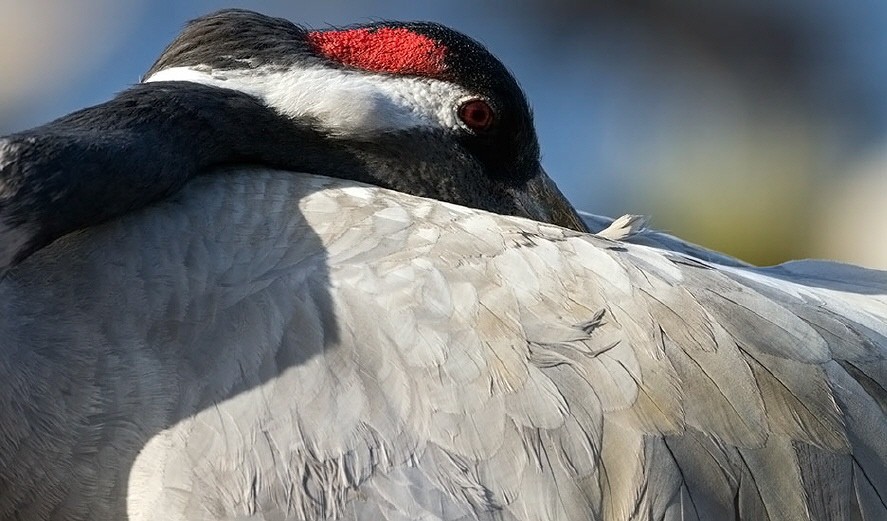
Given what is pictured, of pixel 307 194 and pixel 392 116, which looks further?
pixel 392 116

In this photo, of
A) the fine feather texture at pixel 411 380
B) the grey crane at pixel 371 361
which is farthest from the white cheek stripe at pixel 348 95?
the fine feather texture at pixel 411 380

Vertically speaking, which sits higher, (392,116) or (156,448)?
(392,116)

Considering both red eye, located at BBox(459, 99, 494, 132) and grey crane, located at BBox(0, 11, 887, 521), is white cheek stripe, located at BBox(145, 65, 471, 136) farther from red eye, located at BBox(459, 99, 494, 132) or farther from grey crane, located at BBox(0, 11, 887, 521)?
grey crane, located at BBox(0, 11, 887, 521)

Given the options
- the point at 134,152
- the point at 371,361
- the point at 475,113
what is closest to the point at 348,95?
the point at 475,113

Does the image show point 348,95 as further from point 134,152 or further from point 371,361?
point 371,361

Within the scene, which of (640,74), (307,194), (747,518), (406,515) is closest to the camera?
(406,515)

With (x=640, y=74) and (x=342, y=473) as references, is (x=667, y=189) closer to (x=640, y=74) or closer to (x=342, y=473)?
(x=640, y=74)

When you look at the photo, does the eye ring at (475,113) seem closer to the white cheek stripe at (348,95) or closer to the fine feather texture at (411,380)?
the white cheek stripe at (348,95)

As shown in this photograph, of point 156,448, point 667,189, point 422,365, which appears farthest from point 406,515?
point 667,189
